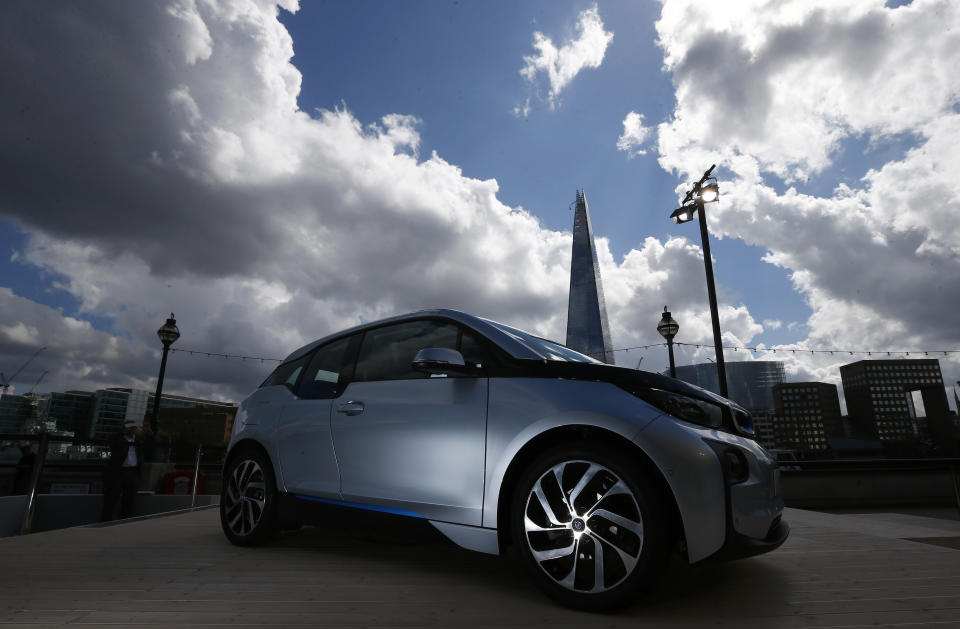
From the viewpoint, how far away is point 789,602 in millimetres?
2283

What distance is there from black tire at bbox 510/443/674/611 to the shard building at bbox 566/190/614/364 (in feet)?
273

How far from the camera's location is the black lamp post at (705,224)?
11852mm

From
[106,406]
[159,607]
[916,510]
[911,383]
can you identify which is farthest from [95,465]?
[106,406]

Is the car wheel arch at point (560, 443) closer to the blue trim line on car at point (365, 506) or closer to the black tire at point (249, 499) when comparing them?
the blue trim line on car at point (365, 506)

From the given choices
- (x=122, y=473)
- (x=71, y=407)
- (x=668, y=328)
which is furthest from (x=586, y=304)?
(x=71, y=407)

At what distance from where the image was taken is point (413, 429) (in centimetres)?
279

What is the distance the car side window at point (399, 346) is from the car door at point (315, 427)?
0.57 feet

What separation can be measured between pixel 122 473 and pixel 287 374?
685 centimetres

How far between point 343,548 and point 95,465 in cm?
1073

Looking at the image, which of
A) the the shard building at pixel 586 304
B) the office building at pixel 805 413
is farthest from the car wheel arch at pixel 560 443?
the office building at pixel 805 413

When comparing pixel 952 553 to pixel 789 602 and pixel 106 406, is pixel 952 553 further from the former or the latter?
pixel 106 406

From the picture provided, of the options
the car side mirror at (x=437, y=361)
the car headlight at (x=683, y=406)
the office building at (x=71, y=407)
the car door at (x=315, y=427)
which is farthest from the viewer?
the office building at (x=71, y=407)

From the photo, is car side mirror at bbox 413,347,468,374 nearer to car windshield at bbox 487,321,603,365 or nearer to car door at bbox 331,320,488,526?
car door at bbox 331,320,488,526

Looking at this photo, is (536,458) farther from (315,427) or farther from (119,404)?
(119,404)
